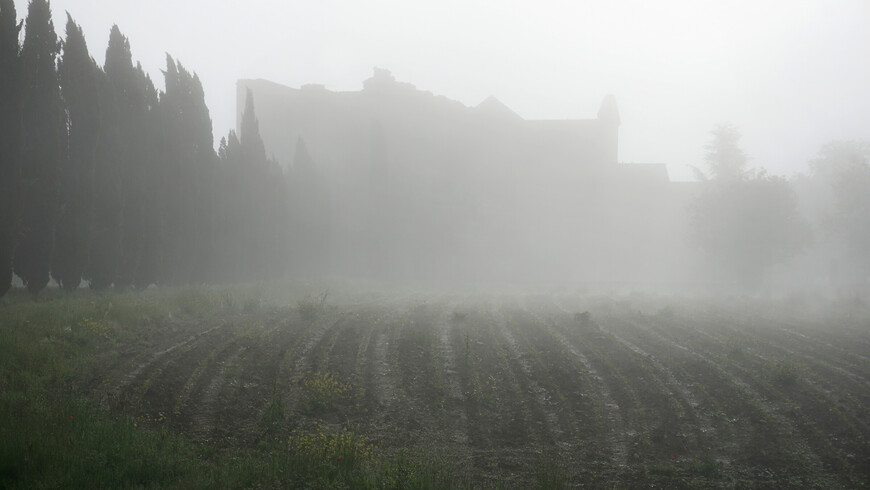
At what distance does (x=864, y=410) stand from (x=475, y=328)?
979 cm

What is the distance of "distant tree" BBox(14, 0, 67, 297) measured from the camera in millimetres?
16906

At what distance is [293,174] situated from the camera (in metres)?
46.7

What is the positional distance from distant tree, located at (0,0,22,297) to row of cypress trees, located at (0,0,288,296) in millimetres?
30

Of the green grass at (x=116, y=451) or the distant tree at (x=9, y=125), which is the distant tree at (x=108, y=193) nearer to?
the distant tree at (x=9, y=125)

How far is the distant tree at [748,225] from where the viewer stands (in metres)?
39.7

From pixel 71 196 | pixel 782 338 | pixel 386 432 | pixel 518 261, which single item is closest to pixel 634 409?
pixel 386 432

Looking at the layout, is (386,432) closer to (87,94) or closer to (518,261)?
(87,94)

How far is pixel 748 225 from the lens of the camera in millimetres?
40031

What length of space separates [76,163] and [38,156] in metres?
2.02

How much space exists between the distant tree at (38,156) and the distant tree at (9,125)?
0.95 ft

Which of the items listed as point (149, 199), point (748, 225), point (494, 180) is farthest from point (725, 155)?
point (149, 199)

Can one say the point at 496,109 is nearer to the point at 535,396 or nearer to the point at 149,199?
the point at 149,199

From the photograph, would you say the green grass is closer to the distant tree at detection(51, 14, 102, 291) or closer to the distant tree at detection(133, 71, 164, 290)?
the distant tree at detection(51, 14, 102, 291)

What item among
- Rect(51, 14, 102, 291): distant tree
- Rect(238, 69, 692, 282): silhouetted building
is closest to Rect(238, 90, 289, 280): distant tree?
Rect(51, 14, 102, 291): distant tree
